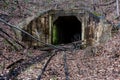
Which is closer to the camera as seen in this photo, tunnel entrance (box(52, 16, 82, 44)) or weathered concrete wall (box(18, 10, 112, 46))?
weathered concrete wall (box(18, 10, 112, 46))

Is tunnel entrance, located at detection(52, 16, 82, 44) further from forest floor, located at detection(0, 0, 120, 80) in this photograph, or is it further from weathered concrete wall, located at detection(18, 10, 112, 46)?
forest floor, located at detection(0, 0, 120, 80)

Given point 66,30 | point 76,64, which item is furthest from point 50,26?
point 76,64

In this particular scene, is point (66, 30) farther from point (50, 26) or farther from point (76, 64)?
point (76, 64)

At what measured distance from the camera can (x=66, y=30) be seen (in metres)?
21.8

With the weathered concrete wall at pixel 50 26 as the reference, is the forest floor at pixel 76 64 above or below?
below

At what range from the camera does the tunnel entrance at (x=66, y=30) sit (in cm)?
1898

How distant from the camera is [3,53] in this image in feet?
35.3

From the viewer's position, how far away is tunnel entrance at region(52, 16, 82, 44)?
62.3 ft

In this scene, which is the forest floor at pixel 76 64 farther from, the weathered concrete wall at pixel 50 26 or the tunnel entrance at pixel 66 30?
the tunnel entrance at pixel 66 30

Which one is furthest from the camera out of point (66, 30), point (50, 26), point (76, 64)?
point (66, 30)

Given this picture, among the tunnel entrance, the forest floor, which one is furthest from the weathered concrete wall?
the tunnel entrance

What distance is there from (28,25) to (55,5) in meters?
4.94

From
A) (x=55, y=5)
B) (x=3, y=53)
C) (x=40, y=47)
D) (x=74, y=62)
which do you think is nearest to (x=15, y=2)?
(x=55, y=5)

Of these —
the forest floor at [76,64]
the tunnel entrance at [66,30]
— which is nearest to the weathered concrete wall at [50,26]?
the forest floor at [76,64]
